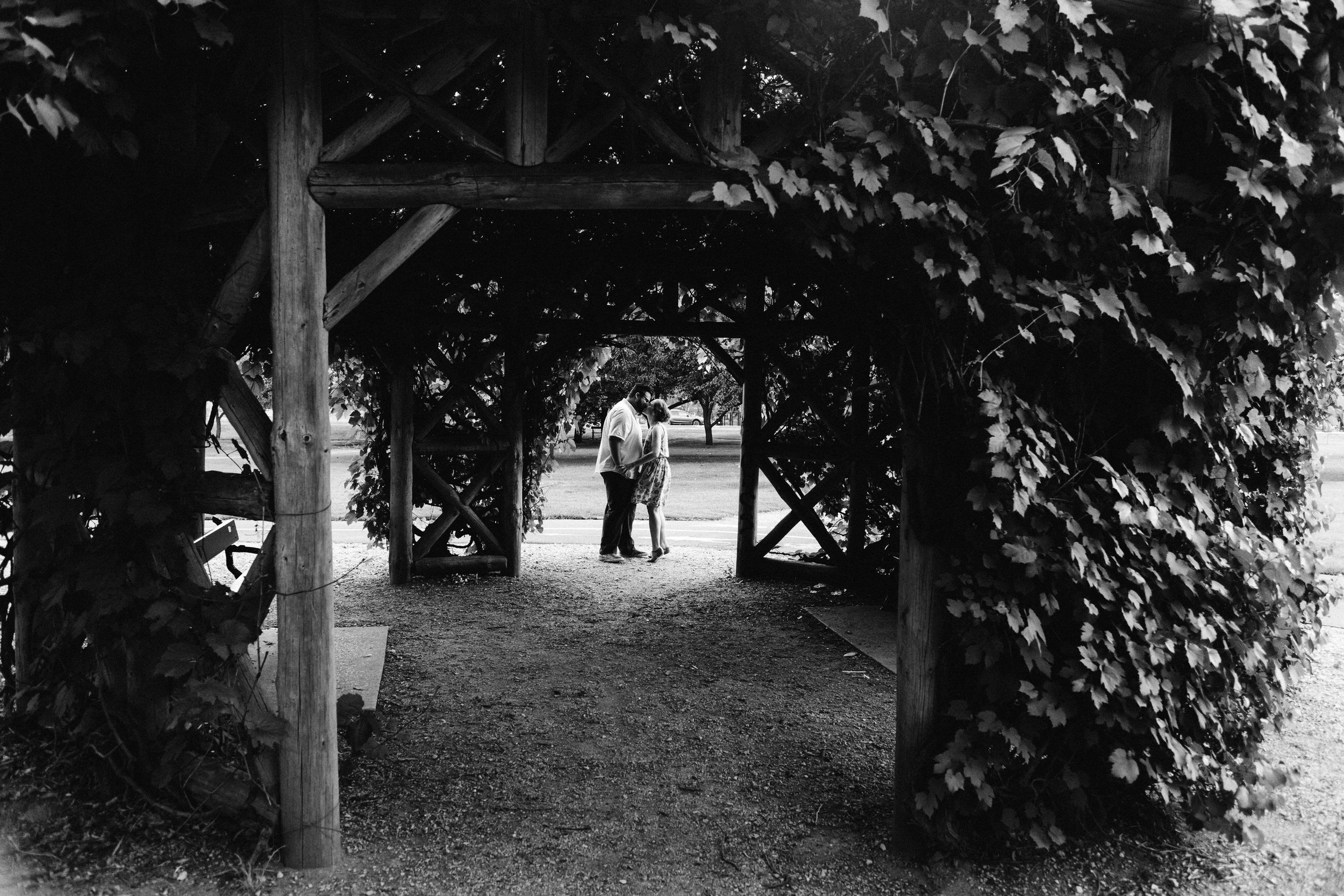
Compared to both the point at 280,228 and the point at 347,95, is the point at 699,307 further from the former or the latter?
the point at 280,228

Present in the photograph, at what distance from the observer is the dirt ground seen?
12.5 ft

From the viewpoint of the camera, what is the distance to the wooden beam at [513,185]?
3.65m

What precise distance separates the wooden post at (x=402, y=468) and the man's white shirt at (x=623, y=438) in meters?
2.11

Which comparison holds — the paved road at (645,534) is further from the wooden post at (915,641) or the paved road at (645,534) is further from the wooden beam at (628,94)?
the wooden beam at (628,94)

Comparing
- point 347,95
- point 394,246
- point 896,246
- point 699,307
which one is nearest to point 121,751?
point 394,246

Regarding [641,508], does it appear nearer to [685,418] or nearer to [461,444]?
[461,444]

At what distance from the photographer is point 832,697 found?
6145 millimetres

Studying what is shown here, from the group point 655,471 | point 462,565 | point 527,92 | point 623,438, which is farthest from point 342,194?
point 655,471

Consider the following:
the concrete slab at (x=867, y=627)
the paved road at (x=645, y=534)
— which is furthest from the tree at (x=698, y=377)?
the concrete slab at (x=867, y=627)

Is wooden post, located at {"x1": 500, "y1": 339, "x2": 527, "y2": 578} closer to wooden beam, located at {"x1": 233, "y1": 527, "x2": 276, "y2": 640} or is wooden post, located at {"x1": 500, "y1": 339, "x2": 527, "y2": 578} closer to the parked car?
wooden beam, located at {"x1": 233, "y1": 527, "x2": 276, "y2": 640}

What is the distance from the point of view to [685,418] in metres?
61.7

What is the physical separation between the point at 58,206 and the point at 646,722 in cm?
392

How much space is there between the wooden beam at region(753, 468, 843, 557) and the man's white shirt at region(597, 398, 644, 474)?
1.69 metres

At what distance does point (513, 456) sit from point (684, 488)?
11.4 m
